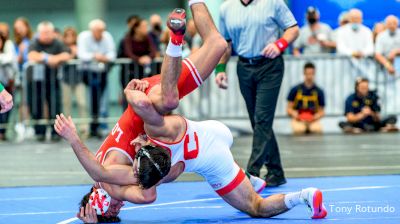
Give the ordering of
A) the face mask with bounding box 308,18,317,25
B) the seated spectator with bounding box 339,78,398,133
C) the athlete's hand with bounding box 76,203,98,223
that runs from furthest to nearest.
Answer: the face mask with bounding box 308,18,317,25 < the seated spectator with bounding box 339,78,398,133 < the athlete's hand with bounding box 76,203,98,223

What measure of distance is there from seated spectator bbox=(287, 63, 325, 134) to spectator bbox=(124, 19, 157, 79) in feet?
7.89

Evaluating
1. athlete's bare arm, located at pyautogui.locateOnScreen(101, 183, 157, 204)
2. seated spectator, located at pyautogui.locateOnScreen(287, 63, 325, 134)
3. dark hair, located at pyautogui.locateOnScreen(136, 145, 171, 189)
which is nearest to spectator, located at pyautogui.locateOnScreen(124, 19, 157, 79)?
seated spectator, located at pyautogui.locateOnScreen(287, 63, 325, 134)

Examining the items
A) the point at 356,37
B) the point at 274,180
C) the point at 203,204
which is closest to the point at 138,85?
the point at 203,204

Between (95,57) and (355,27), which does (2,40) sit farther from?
(355,27)

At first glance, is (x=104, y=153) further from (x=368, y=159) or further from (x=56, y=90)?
(x=56, y=90)

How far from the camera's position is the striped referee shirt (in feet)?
31.3

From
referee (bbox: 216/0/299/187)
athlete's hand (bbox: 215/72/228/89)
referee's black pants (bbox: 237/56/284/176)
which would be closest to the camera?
referee's black pants (bbox: 237/56/284/176)

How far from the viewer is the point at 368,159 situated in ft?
39.4

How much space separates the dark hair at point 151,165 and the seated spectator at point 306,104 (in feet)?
30.2

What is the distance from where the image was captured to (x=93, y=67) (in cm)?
1599

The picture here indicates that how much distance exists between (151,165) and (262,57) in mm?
2975

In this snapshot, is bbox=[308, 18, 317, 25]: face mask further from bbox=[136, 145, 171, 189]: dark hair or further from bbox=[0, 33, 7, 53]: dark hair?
bbox=[136, 145, 171, 189]: dark hair

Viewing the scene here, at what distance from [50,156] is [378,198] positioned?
600cm

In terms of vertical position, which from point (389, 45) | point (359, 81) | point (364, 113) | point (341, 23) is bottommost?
point (364, 113)
